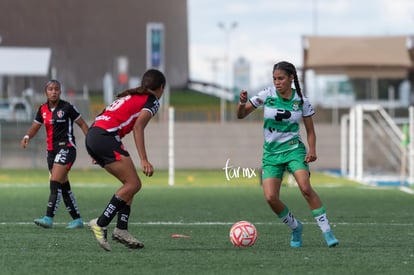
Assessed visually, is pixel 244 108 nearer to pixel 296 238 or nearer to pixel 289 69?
pixel 289 69

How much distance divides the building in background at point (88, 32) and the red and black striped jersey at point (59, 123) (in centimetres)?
5819

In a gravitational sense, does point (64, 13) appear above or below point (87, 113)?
above

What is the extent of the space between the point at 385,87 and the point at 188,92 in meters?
28.2

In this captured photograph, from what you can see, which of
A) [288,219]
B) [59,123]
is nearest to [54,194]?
[59,123]

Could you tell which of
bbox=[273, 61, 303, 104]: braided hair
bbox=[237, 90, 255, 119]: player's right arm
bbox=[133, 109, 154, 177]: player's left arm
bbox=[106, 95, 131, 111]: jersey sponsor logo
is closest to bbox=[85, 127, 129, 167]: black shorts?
bbox=[106, 95, 131, 111]: jersey sponsor logo

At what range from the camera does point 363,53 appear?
46562 mm

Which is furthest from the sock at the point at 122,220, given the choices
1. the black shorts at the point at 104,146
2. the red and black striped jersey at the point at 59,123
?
the red and black striped jersey at the point at 59,123

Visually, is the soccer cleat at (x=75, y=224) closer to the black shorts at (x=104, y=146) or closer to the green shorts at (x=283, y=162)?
the black shorts at (x=104, y=146)

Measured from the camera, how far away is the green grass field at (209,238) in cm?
999

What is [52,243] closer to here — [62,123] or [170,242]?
[170,242]

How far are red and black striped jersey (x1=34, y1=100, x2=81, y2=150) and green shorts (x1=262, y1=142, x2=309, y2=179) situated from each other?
12.1 ft

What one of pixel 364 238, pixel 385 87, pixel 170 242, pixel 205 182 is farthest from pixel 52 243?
pixel 385 87

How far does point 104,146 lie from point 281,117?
6.29 ft

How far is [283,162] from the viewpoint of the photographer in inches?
468
